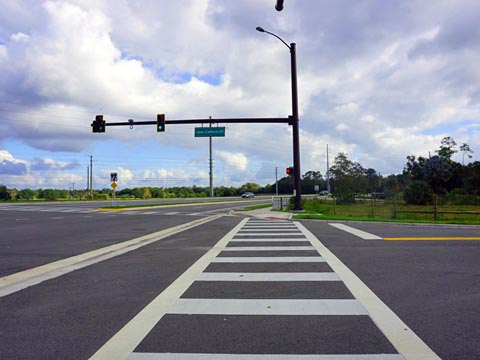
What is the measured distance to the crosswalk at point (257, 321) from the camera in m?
3.61

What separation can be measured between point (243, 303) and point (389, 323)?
1936 millimetres

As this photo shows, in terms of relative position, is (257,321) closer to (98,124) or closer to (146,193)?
(98,124)

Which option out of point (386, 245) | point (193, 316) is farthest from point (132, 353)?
point (386, 245)

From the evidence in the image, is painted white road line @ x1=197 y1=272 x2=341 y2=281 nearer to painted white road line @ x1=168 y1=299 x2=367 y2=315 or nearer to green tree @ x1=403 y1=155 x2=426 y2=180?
painted white road line @ x1=168 y1=299 x2=367 y2=315

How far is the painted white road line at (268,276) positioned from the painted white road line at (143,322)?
0.31 metres

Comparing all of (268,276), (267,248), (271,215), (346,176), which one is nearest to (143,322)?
Answer: (268,276)

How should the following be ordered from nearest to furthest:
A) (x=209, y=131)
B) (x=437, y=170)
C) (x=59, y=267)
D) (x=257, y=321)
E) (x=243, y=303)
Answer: (x=257, y=321) < (x=243, y=303) < (x=59, y=267) < (x=209, y=131) < (x=437, y=170)

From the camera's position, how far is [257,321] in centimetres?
439

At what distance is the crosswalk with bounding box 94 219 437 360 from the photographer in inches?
142

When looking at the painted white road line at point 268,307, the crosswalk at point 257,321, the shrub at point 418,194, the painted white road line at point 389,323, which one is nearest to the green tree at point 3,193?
the shrub at point 418,194

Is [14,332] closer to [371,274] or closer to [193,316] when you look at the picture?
[193,316]

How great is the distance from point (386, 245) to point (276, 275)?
4.93 metres

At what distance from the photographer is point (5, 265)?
7766 millimetres

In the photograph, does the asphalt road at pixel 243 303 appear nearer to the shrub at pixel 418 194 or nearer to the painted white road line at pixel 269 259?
Result: the painted white road line at pixel 269 259
